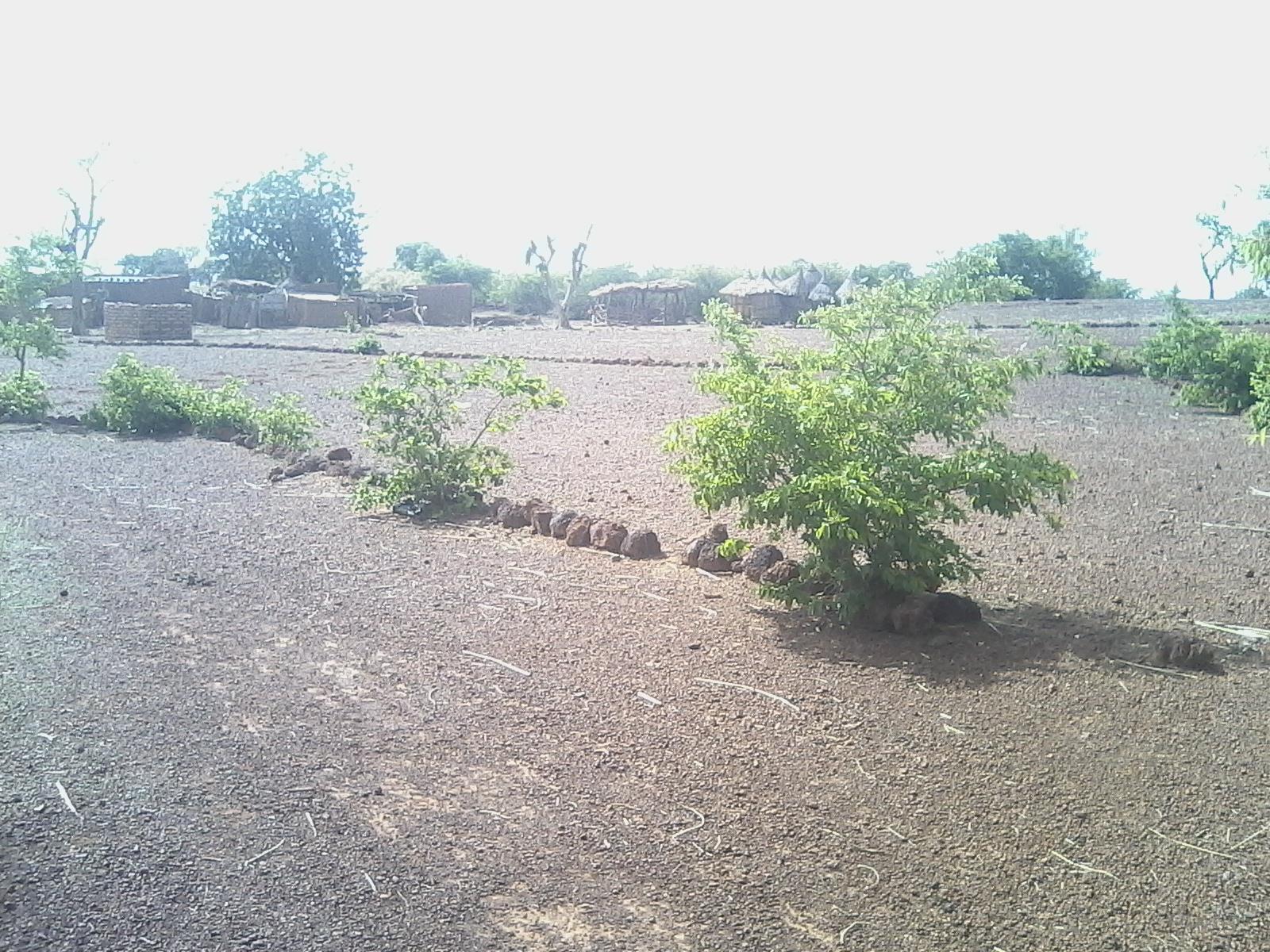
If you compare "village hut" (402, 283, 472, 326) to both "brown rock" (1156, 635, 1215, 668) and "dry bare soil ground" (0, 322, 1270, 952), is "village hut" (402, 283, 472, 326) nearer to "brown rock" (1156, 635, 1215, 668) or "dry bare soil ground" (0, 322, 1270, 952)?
"dry bare soil ground" (0, 322, 1270, 952)

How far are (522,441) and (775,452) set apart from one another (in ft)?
26.7

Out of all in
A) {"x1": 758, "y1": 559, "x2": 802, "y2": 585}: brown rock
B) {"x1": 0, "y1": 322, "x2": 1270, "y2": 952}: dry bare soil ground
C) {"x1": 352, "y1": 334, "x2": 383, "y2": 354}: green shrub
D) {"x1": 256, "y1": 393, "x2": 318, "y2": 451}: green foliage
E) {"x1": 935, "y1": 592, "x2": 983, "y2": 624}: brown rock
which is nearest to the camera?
{"x1": 0, "y1": 322, "x2": 1270, "y2": 952}: dry bare soil ground

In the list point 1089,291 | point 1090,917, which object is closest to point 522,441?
point 1090,917

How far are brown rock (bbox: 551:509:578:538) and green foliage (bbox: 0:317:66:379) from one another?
11632 millimetres

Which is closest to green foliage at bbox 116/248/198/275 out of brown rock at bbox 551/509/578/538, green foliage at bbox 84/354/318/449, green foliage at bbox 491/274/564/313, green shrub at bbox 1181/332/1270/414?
green foliage at bbox 491/274/564/313

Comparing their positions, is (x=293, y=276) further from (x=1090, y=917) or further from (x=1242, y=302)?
(x=1090, y=917)

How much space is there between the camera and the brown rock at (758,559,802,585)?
24.8 ft

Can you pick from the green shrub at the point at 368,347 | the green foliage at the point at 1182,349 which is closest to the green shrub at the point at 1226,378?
the green foliage at the point at 1182,349

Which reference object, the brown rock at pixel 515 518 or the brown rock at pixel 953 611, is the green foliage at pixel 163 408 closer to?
the brown rock at pixel 515 518

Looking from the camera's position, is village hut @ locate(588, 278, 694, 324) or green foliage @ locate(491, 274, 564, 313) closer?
village hut @ locate(588, 278, 694, 324)

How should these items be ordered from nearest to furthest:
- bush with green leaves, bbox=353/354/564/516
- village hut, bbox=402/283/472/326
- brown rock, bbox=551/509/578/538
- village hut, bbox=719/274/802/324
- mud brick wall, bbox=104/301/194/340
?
brown rock, bbox=551/509/578/538, bush with green leaves, bbox=353/354/564/516, mud brick wall, bbox=104/301/194/340, village hut, bbox=719/274/802/324, village hut, bbox=402/283/472/326

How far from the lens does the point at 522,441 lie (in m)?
15.1

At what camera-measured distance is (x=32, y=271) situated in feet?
64.3

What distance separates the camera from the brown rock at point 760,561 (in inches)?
320
